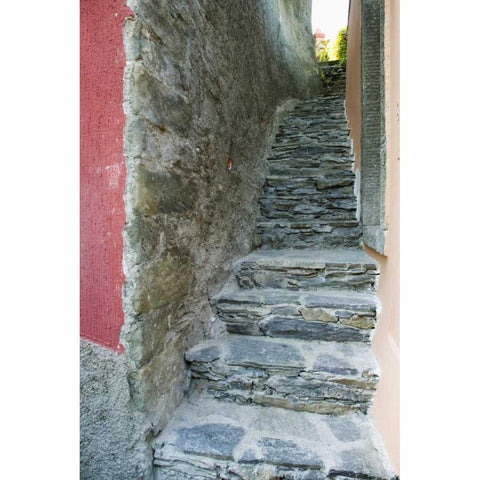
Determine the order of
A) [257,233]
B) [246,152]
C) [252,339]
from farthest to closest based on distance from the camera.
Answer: [257,233], [246,152], [252,339]

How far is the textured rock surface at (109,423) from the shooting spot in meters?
1.17

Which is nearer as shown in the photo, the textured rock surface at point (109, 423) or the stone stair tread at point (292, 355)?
the textured rock surface at point (109, 423)

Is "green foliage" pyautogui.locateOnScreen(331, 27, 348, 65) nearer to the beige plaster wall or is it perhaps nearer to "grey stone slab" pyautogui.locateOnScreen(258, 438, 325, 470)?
the beige plaster wall

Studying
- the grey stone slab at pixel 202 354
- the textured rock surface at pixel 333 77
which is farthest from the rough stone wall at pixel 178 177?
the textured rock surface at pixel 333 77

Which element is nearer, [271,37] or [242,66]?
[242,66]

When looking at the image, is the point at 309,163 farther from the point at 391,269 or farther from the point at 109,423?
the point at 109,423

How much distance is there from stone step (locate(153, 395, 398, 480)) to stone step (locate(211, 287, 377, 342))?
421 millimetres

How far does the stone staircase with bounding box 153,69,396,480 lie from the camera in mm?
1161

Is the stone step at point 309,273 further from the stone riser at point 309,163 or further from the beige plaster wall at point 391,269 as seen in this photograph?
the stone riser at point 309,163

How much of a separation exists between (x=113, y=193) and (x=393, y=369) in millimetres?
1197

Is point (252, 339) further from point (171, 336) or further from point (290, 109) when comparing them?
point (290, 109)

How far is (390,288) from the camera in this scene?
51.6 inches

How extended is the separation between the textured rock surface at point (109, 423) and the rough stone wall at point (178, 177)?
0.05 metres

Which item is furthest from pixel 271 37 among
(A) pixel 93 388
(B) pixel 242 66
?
(A) pixel 93 388
